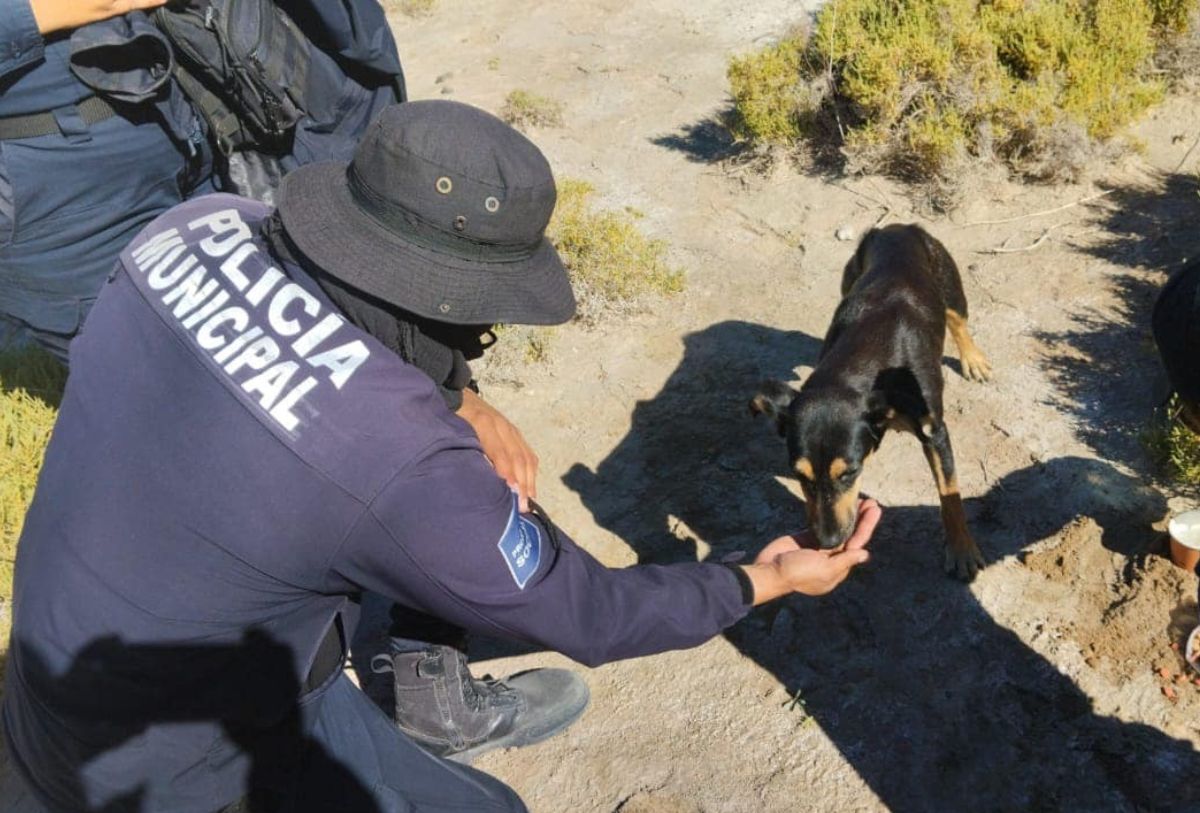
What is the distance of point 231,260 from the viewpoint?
2.07m

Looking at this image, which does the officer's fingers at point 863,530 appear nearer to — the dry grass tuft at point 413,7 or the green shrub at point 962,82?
the green shrub at point 962,82

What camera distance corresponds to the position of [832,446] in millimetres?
3973

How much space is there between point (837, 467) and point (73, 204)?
9.68 feet

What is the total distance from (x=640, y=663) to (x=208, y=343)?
2513 millimetres

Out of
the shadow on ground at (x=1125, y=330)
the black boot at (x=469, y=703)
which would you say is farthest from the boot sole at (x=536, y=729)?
Answer: the shadow on ground at (x=1125, y=330)

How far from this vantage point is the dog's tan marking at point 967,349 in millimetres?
5004

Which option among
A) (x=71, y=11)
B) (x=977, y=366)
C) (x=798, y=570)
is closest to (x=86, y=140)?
(x=71, y=11)

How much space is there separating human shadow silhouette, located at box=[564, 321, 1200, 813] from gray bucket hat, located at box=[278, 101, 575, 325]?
2.29 m

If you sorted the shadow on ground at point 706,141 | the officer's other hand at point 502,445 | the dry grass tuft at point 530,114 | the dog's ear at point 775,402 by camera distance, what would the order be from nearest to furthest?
the officer's other hand at point 502,445
the dog's ear at point 775,402
the shadow on ground at point 706,141
the dry grass tuft at point 530,114

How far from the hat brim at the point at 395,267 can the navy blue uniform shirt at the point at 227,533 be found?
105 millimetres

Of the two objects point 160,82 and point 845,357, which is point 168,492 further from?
point 845,357

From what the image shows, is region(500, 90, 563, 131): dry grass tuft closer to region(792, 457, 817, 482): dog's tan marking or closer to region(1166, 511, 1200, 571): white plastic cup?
region(792, 457, 817, 482): dog's tan marking

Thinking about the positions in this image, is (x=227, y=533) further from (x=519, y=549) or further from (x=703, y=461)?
(x=703, y=461)

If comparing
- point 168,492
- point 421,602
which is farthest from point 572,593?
point 168,492
